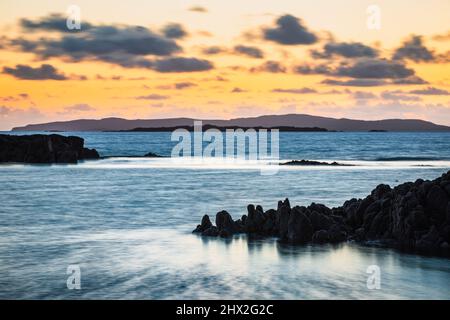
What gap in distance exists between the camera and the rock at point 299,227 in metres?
28.9

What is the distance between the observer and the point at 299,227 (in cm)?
2895

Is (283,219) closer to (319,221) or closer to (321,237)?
(319,221)

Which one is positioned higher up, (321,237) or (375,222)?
(375,222)

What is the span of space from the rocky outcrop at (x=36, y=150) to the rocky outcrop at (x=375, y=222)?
250 feet

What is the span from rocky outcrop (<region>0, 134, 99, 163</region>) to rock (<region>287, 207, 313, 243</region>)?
79.4 m

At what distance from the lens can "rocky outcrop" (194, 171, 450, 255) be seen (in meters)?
27.5

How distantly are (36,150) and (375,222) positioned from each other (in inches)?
3319

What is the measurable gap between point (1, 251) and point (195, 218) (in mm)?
13219

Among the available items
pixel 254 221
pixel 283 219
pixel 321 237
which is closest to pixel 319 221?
pixel 321 237

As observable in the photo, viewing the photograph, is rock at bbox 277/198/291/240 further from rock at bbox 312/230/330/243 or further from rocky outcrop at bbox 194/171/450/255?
rock at bbox 312/230/330/243

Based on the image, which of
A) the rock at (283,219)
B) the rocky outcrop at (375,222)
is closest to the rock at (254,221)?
the rocky outcrop at (375,222)
